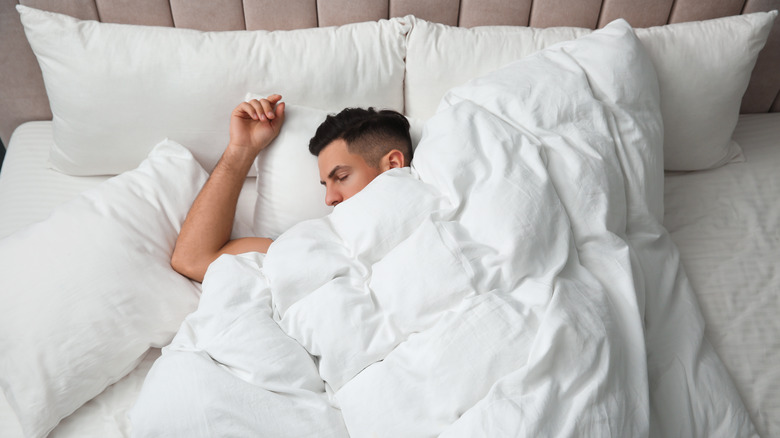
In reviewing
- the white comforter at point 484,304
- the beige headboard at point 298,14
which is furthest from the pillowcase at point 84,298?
the beige headboard at point 298,14

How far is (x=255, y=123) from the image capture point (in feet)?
4.31

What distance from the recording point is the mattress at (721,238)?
1045 millimetres

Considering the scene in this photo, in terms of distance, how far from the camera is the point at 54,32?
1.27 m

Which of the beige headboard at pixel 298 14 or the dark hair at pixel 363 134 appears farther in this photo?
the beige headboard at pixel 298 14

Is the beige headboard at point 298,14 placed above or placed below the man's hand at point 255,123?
above

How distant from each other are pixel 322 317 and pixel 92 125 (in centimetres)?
87

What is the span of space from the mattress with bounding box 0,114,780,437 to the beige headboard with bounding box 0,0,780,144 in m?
0.14

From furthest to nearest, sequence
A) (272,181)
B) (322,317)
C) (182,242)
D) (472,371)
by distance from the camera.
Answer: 1. (272,181)
2. (182,242)
3. (322,317)
4. (472,371)

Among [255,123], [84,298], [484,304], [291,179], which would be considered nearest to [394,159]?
[291,179]

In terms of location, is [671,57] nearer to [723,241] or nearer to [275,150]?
[723,241]

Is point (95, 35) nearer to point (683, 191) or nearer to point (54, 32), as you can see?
point (54, 32)

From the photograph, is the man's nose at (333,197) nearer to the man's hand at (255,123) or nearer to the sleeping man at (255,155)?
the sleeping man at (255,155)

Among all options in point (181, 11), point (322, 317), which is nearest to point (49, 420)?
point (322, 317)

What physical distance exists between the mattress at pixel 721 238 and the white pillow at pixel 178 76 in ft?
0.47
